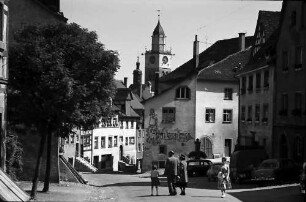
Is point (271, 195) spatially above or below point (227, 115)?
below

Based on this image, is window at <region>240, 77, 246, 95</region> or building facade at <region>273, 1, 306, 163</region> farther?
window at <region>240, 77, 246, 95</region>

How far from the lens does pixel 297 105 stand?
33.5m

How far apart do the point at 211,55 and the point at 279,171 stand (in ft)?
142

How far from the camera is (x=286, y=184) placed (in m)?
27.2

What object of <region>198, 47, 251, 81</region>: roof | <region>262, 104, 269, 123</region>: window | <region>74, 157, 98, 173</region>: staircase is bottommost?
<region>74, 157, 98, 173</region>: staircase

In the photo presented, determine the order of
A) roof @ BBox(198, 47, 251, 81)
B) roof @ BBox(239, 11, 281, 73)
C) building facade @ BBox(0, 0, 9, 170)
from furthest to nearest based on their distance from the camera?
roof @ BBox(198, 47, 251, 81) < roof @ BBox(239, 11, 281, 73) < building facade @ BBox(0, 0, 9, 170)

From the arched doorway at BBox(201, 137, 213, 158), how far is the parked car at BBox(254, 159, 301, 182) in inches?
1099

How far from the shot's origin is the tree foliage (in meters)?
20.5

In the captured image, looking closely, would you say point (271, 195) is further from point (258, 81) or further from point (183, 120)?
point (183, 120)

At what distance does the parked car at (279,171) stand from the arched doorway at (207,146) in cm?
2792

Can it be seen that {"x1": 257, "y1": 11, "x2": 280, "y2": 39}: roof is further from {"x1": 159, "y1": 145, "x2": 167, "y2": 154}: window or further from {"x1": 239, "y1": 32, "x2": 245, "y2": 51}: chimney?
{"x1": 159, "y1": 145, "x2": 167, "y2": 154}: window

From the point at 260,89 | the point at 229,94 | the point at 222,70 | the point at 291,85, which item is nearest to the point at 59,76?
the point at 291,85

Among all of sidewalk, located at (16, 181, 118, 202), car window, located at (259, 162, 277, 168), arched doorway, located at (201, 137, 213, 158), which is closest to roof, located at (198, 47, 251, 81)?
arched doorway, located at (201, 137, 213, 158)

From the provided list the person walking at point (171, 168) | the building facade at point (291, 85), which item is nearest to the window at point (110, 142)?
the building facade at point (291, 85)
